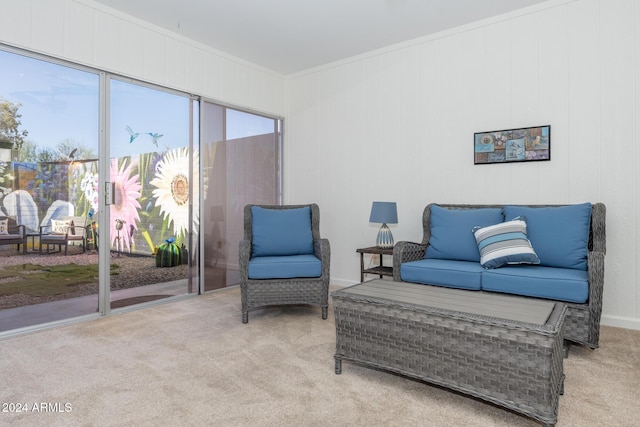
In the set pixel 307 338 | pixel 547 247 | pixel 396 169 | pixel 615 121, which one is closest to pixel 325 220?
pixel 396 169

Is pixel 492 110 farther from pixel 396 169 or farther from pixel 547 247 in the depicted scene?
pixel 547 247

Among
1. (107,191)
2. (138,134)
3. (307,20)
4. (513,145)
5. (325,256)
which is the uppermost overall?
(307,20)

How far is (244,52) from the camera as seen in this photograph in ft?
14.5

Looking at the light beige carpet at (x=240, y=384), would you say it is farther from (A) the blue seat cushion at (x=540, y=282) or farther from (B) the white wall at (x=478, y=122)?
(B) the white wall at (x=478, y=122)

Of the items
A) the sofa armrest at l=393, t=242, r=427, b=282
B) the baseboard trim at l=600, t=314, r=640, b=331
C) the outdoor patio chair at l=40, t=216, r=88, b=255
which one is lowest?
the baseboard trim at l=600, t=314, r=640, b=331

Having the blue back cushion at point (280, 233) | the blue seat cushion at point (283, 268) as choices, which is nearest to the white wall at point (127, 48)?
the blue back cushion at point (280, 233)

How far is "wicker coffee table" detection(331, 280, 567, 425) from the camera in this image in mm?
1608

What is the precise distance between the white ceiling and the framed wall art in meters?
1.10

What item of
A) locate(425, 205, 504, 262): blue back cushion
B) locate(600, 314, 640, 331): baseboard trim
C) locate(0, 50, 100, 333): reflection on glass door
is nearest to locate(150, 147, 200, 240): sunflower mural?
locate(0, 50, 100, 333): reflection on glass door

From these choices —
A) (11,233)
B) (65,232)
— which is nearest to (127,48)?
(65,232)

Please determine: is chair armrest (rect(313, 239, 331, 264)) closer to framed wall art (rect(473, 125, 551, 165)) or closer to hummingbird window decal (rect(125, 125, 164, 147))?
framed wall art (rect(473, 125, 551, 165))

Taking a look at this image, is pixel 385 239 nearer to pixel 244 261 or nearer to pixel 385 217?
pixel 385 217

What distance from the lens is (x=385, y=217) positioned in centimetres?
384

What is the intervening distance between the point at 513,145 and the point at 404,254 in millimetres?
1450
